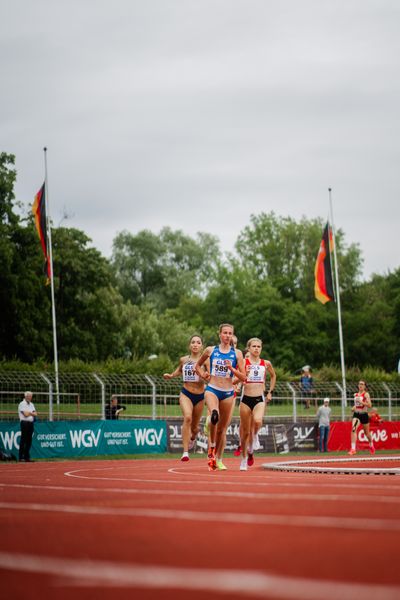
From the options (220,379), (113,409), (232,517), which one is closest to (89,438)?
(113,409)

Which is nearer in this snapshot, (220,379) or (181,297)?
(220,379)

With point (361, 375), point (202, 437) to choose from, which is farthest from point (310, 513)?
point (361, 375)

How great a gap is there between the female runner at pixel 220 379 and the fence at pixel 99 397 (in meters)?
12.6

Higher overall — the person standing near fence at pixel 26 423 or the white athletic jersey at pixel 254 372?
the white athletic jersey at pixel 254 372

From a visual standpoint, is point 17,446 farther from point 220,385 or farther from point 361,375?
point 361,375

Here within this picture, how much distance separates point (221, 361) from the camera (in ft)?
59.9

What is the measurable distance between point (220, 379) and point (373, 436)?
76.5ft

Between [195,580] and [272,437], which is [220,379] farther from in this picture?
[272,437]

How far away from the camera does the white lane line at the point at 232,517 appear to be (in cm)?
689

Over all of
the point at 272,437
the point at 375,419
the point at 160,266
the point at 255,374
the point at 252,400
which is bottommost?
the point at 272,437

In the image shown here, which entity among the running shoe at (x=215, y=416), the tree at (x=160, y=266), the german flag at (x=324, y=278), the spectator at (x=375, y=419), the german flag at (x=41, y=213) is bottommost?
the spectator at (x=375, y=419)

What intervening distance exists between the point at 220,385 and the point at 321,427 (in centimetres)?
1984

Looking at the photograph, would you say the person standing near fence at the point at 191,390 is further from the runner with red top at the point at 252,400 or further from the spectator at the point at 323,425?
the spectator at the point at 323,425

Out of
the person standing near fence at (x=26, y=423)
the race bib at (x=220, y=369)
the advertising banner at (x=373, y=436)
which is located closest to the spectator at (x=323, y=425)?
the advertising banner at (x=373, y=436)
